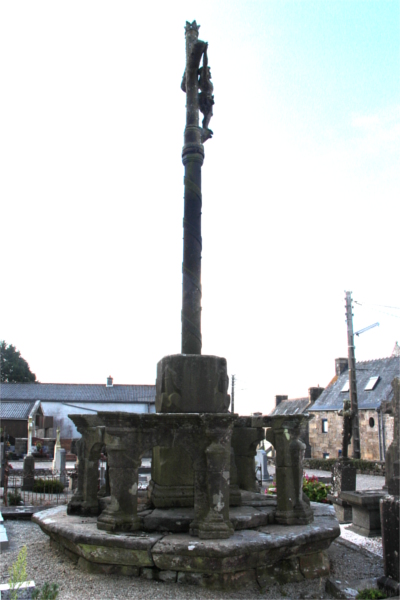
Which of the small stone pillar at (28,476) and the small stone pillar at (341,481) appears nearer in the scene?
the small stone pillar at (341,481)

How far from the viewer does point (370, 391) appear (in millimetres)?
31578

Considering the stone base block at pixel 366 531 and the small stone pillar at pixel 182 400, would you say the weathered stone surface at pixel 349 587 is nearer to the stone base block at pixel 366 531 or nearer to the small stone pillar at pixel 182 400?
the small stone pillar at pixel 182 400

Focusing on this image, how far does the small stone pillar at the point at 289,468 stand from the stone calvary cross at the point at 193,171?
1.87m

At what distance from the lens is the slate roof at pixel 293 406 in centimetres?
4121

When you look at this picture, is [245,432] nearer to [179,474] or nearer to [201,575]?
[179,474]

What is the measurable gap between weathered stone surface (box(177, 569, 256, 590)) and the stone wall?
75.7 ft

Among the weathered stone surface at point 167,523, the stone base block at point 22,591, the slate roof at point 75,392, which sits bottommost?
the stone base block at point 22,591

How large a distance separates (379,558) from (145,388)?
141ft

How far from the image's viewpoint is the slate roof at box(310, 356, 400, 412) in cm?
3029

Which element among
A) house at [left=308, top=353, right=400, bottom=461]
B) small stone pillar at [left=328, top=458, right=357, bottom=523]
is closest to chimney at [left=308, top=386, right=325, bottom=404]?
house at [left=308, top=353, right=400, bottom=461]

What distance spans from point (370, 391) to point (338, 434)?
3995 millimetres

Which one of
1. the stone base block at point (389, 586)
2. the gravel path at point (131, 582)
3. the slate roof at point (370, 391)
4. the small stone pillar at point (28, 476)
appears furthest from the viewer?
the slate roof at point (370, 391)

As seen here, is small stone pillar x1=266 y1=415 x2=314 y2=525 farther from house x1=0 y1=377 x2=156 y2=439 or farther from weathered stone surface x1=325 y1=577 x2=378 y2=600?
house x1=0 y1=377 x2=156 y2=439

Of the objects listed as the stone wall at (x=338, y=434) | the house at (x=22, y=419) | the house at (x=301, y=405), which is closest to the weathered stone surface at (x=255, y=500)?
the stone wall at (x=338, y=434)
